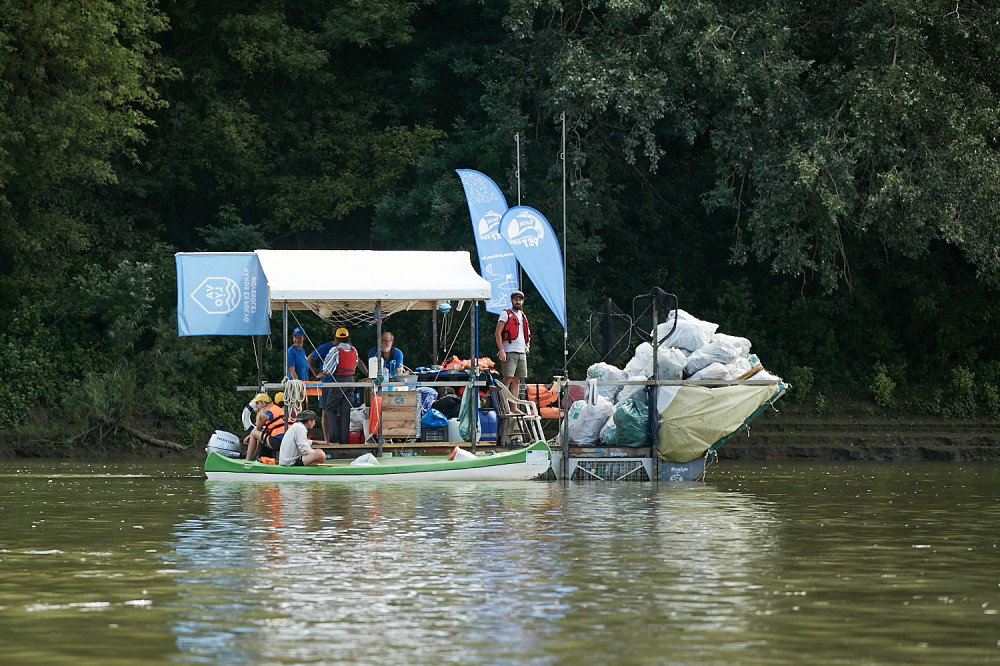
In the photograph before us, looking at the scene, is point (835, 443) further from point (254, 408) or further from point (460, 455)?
point (254, 408)

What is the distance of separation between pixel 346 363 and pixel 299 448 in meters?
1.99

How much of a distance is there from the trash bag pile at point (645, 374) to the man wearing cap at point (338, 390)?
10.7 ft

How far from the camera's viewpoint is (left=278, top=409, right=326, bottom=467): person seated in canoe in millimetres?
20016

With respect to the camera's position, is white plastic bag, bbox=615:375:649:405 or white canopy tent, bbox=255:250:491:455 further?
white plastic bag, bbox=615:375:649:405

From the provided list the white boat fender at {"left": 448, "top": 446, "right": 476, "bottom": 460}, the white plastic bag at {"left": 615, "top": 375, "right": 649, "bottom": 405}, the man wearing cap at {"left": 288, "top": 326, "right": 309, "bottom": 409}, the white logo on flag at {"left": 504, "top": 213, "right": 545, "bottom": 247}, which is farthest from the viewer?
the white logo on flag at {"left": 504, "top": 213, "right": 545, "bottom": 247}

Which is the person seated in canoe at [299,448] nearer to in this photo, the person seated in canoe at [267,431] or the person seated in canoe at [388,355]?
the person seated in canoe at [267,431]

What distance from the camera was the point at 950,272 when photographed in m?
34.6

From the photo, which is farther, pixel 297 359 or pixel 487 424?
pixel 487 424

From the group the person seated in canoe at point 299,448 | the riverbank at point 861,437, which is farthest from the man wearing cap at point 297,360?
the riverbank at point 861,437

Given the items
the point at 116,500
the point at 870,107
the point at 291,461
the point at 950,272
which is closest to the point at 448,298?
the point at 291,461

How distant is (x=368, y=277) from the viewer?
2103 centimetres

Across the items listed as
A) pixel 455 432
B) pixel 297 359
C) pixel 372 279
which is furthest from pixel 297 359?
pixel 455 432

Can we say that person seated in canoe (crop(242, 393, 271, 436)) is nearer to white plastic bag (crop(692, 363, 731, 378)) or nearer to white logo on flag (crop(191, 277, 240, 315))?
white logo on flag (crop(191, 277, 240, 315))

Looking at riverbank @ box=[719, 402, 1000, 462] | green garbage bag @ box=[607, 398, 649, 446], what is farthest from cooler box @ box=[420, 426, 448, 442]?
riverbank @ box=[719, 402, 1000, 462]
